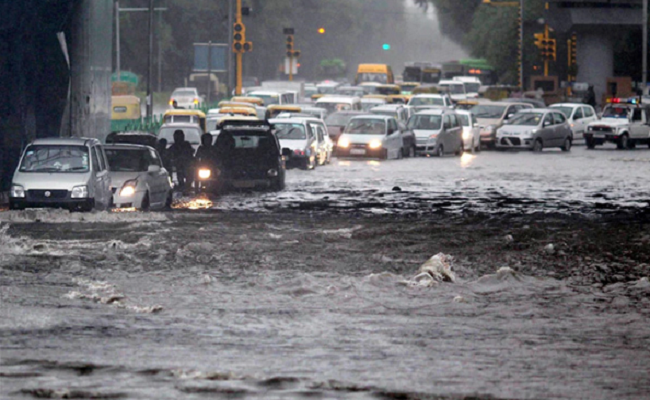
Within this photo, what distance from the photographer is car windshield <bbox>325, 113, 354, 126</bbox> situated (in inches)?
1844

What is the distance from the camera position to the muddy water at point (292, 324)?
30.2ft

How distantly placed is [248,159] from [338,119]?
62.5 feet

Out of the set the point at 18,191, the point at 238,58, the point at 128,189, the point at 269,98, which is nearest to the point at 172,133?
the point at 238,58

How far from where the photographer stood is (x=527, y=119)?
4856 cm

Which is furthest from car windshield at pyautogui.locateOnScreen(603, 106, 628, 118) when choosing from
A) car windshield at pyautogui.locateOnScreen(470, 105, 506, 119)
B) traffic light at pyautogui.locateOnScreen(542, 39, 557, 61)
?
traffic light at pyautogui.locateOnScreen(542, 39, 557, 61)

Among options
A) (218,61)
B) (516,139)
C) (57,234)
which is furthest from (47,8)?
(218,61)

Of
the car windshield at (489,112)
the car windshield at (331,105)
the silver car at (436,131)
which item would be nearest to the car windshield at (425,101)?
the car windshield at (489,112)

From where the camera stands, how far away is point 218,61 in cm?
8631

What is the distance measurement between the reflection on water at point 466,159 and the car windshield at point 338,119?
4.42 meters

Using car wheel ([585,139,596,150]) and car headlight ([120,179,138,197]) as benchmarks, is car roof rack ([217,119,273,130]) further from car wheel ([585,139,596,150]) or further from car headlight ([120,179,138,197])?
car wheel ([585,139,596,150])

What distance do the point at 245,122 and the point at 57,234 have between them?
15.2m

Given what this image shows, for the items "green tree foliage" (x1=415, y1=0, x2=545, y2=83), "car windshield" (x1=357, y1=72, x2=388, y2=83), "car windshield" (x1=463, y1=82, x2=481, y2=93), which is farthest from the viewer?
"green tree foliage" (x1=415, y1=0, x2=545, y2=83)

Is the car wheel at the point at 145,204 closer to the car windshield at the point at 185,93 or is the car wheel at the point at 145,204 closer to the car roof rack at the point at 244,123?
the car roof rack at the point at 244,123

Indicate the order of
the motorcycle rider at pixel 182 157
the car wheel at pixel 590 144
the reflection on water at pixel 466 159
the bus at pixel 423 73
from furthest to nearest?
the bus at pixel 423 73 < the car wheel at pixel 590 144 < the reflection on water at pixel 466 159 < the motorcycle rider at pixel 182 157
